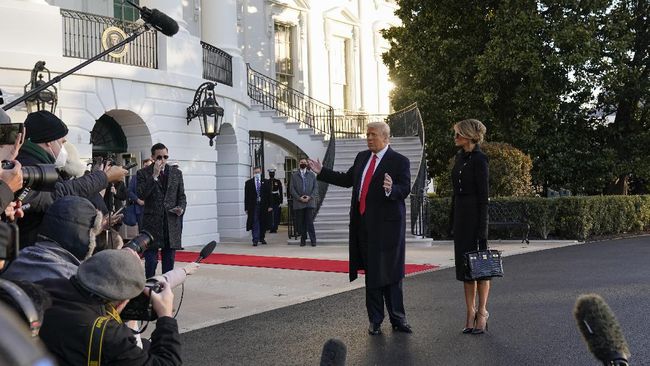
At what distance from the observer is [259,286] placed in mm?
10586

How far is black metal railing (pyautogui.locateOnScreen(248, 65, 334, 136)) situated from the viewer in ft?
78.4

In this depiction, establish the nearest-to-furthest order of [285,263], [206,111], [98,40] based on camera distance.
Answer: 1. [285,263]
2. [98,40]
3. [206,111]

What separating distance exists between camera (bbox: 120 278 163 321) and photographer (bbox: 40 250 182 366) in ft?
0.75

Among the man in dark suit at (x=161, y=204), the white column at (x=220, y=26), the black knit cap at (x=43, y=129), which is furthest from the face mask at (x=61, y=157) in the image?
the white column at (x=220, y=26)

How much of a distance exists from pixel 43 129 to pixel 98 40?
1213cm

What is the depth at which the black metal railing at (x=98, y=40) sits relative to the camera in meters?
15.6

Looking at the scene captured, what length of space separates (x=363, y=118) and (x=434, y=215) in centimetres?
1280

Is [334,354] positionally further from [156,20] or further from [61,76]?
[156,20]

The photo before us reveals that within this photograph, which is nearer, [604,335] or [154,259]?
[604,335]

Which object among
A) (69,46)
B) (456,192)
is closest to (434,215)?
(69,46)

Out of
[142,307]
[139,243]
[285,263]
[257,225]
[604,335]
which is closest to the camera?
[604,335]

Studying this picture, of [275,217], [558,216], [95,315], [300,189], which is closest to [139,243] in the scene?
[95,315]

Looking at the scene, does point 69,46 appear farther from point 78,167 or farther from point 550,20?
point 550,20

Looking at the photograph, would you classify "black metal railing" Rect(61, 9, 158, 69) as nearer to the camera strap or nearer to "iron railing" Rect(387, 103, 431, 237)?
"iron railing" Rect(387, 103, 431, 237)
